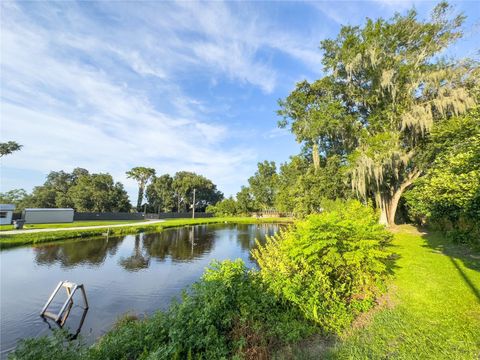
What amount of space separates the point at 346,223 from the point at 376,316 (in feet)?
6.87

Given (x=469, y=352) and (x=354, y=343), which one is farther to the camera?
(x=354, y=343)

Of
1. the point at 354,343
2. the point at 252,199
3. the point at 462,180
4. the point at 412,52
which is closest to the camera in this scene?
the point at 354,343

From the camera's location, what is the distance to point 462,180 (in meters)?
Result: 6.59

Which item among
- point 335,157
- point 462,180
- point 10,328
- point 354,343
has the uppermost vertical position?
point 335,157

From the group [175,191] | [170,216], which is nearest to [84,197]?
[170,216]

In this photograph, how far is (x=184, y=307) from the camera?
4695 mm

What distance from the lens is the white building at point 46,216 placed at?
2944 centimetres

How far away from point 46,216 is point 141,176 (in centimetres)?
2907

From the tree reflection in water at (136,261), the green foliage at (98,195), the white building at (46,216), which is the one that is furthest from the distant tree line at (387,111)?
the green foliage at (98,195)

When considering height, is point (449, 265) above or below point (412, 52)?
below

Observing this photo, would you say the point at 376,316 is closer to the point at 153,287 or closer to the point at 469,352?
the point at 469,352

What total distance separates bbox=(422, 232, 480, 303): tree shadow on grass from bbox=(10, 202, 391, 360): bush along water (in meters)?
2.49

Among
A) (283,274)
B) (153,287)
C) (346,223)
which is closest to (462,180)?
(346,223)

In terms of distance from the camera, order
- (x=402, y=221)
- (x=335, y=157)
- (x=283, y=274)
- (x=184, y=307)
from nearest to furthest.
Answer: (x=184, y=307), (x=283, y=274), (x=335, y=157), (x=402, y=221)
